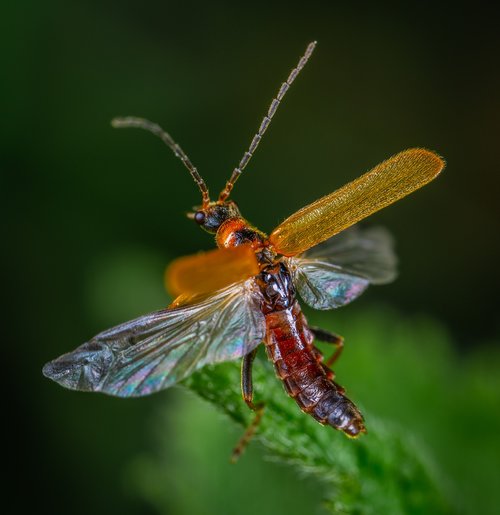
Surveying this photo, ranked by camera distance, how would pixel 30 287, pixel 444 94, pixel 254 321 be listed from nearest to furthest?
pixel 254 321
pixel 30 287
pixel 444 94

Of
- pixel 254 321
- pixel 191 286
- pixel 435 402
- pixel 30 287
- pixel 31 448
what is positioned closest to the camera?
pixel 191 286

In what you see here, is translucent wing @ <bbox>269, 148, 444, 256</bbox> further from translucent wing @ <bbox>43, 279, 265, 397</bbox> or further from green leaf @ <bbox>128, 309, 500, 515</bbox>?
green leaf @ <bbox>128, 309, 500, 515</bbox>

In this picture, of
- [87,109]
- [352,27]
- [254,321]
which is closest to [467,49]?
[352,27]

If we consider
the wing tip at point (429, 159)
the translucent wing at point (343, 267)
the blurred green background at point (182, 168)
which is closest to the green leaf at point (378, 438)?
the blurred green background at point (182, 168)

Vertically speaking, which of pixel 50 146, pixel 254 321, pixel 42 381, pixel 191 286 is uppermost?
pixel 50 146

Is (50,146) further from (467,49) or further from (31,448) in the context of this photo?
(467,49)

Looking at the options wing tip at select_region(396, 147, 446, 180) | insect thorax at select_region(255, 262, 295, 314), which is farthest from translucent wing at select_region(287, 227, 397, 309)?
wing tip at select_region(396, 147, 446, 180)

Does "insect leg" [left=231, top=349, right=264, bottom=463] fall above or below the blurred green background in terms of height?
below

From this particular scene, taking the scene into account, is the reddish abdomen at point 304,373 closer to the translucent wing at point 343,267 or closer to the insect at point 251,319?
the insect at point 251,319

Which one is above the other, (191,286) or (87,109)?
(87,109)
